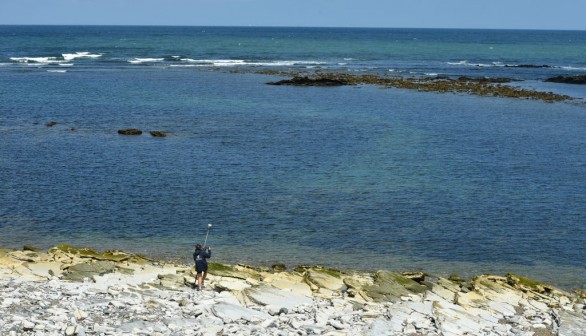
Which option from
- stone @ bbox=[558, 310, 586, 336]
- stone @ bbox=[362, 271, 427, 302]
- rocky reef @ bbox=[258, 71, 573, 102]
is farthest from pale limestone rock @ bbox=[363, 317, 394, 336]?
rocky reef @ bbox=[258, 71, 573, 102]

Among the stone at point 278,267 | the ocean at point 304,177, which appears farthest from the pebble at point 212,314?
the ocean at point 304,177

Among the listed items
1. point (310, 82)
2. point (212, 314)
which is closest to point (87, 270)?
point (212, 314)

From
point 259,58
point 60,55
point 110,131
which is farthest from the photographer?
point 259,58

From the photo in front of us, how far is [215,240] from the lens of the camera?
32.4 metres

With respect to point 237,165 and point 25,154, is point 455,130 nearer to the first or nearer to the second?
point 237,165

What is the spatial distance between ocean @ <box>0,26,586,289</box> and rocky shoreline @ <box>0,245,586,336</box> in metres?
2.81

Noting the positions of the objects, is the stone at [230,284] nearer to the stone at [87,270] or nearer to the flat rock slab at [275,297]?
the flat rock slab at [275,297]

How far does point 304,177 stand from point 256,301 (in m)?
19.8

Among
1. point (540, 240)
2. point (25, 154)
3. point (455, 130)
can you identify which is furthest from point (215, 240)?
point (455, 130)

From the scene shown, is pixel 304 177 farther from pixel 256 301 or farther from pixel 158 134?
pixel 256 301

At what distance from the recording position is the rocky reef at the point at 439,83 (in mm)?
83875

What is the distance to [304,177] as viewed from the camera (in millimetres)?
43062

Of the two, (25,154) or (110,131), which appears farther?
(110,131)

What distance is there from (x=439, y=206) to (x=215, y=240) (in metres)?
11.9
